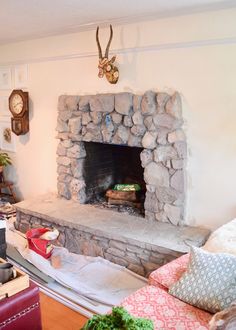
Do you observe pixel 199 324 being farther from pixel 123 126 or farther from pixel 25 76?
pixel 25 76

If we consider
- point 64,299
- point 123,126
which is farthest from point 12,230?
point 123,126

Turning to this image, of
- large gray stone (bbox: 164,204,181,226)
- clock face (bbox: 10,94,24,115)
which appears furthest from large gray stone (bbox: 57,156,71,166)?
large gray stone (bbox: 164,204,181,226)

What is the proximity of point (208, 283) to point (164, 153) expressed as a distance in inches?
59.5

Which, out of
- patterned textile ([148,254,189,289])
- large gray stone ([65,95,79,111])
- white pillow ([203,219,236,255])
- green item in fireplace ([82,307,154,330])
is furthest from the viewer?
large gray stone ([65,95,79,111])

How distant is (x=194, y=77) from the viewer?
9.71ft

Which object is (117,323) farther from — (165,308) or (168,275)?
(168,275)

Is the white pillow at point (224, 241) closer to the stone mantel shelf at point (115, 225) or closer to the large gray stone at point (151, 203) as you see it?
the stone mantel shelf at point (115, 225)

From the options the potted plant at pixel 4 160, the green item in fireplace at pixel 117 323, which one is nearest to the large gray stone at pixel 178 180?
the green item in fireplace at pixel 117 323

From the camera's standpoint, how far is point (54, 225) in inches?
140

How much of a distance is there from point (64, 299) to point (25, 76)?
275 centimetres

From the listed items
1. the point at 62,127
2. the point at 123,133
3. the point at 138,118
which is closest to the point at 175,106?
the point at 138,118

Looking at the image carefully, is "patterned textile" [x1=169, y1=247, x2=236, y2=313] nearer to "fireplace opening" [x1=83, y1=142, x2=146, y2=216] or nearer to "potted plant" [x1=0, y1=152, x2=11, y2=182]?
"fireplace opening" [x1=83, y1=142, x2=146, y2=216]

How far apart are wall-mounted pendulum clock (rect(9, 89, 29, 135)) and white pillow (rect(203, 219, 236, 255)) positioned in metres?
2.81

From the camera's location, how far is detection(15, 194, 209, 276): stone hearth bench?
9.56 ft
